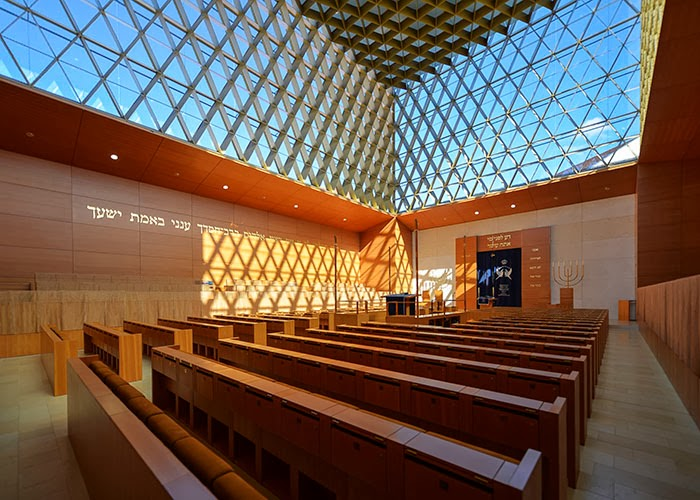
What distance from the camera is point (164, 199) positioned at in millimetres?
12570

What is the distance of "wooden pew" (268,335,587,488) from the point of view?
2229 millimetres

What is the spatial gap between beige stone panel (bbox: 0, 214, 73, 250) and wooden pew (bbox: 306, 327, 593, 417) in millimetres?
9701

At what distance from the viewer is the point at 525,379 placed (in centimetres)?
259

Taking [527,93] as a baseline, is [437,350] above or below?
below

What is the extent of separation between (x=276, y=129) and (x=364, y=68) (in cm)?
716

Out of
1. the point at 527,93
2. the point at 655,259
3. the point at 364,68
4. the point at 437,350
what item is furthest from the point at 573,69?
the point at 437,350

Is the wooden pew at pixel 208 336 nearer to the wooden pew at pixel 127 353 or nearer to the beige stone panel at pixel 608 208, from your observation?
the wooden pew at pixel 127 353

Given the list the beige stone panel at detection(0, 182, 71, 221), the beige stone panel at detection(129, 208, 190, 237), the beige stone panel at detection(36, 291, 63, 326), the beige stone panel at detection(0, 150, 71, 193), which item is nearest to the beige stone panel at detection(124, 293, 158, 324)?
the beige stone panel at detection(36, 291, 63, 326)

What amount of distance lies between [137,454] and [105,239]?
39.1ft

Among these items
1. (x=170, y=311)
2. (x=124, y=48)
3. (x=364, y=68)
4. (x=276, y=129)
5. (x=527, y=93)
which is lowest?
(x=170, y=311)

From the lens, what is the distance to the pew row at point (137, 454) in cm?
112

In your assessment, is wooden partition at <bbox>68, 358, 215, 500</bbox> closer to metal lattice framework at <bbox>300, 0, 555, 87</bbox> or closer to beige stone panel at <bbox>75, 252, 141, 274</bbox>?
beige stone panel at <bbox>75, 252, 141, 274</bbox>

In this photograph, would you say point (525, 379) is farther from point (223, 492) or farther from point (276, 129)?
point (276, 129)

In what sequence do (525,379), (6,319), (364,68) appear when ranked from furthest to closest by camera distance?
(364,68), (6,319), (525,379)
